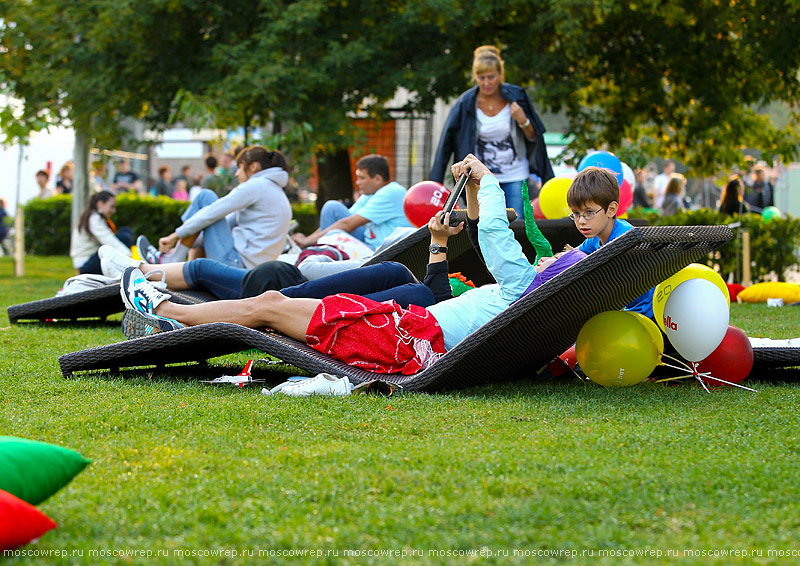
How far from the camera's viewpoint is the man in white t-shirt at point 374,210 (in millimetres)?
8320

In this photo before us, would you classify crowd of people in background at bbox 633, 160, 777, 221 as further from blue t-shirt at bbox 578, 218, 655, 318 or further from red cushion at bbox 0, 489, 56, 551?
red cushion at bbox 0, 489, 56, 551

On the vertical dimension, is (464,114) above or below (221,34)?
below

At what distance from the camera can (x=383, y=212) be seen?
8320mm

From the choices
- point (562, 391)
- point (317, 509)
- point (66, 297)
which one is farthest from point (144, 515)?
point (66, 297)

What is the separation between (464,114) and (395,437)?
183 inches

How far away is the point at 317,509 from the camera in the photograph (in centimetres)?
247

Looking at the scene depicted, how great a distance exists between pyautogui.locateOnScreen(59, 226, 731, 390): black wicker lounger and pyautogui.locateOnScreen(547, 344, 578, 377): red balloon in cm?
24

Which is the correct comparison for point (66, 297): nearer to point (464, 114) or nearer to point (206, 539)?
point (464, 114)

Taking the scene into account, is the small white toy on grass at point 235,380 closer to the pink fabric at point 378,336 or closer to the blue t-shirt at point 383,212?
the pink fabric at point 378,336

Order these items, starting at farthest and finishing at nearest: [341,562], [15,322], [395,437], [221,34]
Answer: [221,34] → [15,322] → [395,437] → [341,562]

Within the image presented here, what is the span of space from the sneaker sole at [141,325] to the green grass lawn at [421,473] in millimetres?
499

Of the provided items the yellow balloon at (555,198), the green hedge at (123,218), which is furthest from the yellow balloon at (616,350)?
the green hedge at (123,218)

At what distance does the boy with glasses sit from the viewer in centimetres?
430

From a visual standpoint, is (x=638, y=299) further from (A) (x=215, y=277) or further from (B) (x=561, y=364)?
(A) (x=215, y=277)
